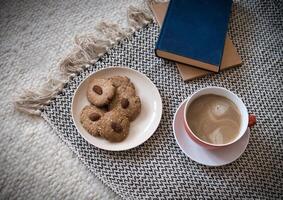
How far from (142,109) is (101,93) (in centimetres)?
10

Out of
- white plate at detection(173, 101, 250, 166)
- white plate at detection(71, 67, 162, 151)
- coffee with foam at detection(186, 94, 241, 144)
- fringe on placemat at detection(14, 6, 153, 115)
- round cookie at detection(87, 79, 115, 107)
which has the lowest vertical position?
white plate at detection(173, 101, 250, 166)

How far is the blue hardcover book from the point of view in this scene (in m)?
0.82

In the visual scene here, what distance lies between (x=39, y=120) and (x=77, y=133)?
95 mm

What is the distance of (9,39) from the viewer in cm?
88

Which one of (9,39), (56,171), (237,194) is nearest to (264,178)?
(237,194)

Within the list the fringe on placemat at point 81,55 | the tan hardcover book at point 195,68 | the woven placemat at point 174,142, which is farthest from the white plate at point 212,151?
the fringe on placemat at point 81,55

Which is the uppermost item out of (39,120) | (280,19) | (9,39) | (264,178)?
(9,39)

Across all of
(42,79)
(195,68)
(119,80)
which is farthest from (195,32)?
(42,79)

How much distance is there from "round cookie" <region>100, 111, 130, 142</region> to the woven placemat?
44mm

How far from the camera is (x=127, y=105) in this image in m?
0.76

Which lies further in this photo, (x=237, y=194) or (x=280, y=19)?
(x=280, y=19)

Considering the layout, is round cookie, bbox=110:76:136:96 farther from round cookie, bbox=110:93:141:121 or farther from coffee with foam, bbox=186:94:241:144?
coffee with foam, bbox=186:94:241:144

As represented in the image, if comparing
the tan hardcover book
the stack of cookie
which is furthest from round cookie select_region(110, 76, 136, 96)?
the tan hardcover book

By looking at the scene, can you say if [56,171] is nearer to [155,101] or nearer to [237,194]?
[155,101]
